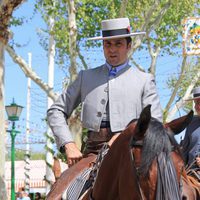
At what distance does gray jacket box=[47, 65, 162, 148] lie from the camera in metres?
5.56

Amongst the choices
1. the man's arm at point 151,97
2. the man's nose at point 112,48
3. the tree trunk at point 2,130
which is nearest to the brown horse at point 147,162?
the man's arm at point 151,97

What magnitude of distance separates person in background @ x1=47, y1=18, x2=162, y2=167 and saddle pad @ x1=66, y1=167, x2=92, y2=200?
32 cm

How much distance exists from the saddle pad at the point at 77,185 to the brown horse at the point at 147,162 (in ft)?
1.51

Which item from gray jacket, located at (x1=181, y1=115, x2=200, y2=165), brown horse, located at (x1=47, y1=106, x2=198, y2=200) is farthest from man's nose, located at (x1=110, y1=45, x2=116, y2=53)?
gray jacket, located at (x1=181, y1=115, x2=200, y2=165)

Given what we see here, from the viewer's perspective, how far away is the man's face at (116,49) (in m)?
5.64

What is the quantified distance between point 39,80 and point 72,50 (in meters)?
1.72

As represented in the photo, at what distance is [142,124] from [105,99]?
1.39m

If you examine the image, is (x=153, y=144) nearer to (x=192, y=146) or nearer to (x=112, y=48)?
(x=112, y=48)

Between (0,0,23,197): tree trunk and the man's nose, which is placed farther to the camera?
(0,0,23,197): tree trunk

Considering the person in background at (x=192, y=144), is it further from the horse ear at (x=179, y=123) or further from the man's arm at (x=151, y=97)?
the horse ear at (x=179, y=123)

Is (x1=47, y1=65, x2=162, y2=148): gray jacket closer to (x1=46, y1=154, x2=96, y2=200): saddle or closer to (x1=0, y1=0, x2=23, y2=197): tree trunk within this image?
(x1=46, y1=154, x2=96, y2=200): saddle

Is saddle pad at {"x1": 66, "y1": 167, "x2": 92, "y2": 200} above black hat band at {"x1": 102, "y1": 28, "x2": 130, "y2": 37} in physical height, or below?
below

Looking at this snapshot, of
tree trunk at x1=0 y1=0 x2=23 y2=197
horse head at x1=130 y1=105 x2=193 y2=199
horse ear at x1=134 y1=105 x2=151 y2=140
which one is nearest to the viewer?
horse head at x1=130 y1=105 x2=193 y2=199

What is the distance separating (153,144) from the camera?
4211 mm
